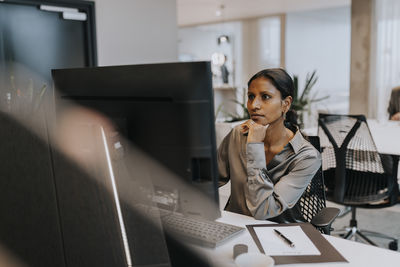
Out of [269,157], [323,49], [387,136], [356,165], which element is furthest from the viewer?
[323,49]

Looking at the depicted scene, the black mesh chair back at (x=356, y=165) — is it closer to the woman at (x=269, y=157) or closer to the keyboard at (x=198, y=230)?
the woman at (x=269, y=157)

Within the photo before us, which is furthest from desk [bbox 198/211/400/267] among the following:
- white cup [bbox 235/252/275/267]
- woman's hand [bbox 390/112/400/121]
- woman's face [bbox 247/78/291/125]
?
woman's hand [bbox 390/112/400/121]

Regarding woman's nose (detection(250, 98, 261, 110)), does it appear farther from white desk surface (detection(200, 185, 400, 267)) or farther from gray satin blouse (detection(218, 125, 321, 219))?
white desk surface (detection(200, 185, 400, 267))

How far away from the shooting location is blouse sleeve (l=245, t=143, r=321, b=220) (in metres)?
1.56

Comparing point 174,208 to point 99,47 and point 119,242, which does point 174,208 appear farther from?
point 99,47

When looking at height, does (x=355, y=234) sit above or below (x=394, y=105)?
below

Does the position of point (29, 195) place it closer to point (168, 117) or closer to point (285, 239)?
point (168, 117)

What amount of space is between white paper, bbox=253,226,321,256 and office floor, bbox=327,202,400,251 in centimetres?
204

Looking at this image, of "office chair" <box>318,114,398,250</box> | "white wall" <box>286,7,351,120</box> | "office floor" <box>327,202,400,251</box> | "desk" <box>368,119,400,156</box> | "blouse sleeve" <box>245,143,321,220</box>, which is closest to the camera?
"blouse sleeve" <box>245,143,321,220</box>

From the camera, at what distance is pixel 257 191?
1559mm

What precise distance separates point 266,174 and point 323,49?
9.49 metres

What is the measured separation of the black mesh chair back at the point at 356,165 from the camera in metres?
2.62

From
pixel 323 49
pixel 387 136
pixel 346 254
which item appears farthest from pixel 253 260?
pixel 323 49

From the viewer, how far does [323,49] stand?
410 inches
